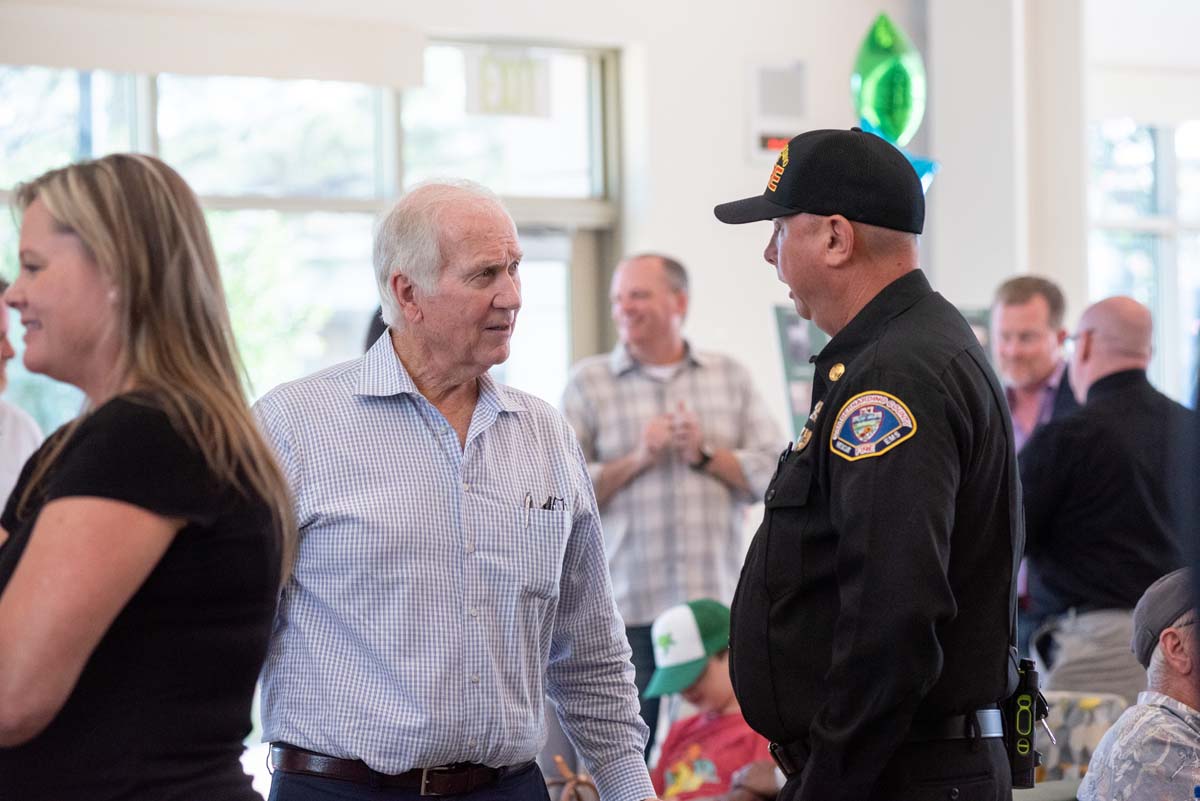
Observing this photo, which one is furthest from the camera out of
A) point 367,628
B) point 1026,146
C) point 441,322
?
point 1026,146

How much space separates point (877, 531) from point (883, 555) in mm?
32

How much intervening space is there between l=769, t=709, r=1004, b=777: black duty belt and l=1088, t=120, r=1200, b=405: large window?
22.7 feet

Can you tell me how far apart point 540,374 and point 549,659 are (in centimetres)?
423

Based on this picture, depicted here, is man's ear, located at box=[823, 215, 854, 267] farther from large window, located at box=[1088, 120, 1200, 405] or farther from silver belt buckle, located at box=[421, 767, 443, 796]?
large window, located at box=[1088, 120, 1200, 405]

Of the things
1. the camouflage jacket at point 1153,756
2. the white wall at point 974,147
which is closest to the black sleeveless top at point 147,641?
the camouflage jacket at point 1153,756

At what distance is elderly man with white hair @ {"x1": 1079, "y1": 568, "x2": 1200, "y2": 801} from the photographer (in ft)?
7.78

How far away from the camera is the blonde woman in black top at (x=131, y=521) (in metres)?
1.39

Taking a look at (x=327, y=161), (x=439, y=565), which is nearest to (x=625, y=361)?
(x=327, y=161)

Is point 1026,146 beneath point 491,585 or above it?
above

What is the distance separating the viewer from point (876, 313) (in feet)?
6.81

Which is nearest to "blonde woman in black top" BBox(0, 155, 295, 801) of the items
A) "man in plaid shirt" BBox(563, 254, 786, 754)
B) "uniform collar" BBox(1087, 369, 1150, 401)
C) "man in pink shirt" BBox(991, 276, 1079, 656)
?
"uniform collar" BBox(1087, 369, 1150, 401)

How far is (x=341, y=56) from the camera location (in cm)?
576

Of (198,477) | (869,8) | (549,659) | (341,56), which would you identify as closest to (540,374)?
(341,56)

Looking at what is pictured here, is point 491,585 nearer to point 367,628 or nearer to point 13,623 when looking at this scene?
point 367,628
